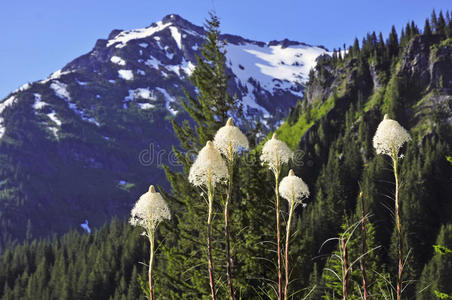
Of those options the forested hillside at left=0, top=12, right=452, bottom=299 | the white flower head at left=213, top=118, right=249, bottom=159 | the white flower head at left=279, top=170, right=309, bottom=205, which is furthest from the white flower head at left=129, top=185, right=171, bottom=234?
the forested hillside at left=0, top=12, right=452, bottom=299

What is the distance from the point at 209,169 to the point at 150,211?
901 mm

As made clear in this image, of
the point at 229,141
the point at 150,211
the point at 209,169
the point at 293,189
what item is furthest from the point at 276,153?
the point at 150,211

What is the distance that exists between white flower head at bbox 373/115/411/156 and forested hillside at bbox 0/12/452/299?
916 centimetres

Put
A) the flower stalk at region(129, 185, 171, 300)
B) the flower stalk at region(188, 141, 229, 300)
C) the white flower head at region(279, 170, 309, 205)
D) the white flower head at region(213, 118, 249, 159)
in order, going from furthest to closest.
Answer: the white flower head at region(279, 170, 309, 205) < the white flower head at region(213, 118, 249, 159) < the flower stalk at region(129, 185, 171, 300) < the flower stalk at region(188, 141, 229, 300)

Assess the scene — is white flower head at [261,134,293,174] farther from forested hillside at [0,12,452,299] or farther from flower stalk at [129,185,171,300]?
forested hillside at [0,12,452,299]

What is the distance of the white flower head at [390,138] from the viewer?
5.32 meters

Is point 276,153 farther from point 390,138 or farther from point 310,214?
point 310,214

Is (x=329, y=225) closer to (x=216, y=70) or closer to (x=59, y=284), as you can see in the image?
(x=59, y=284)

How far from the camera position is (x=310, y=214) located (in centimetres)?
12688

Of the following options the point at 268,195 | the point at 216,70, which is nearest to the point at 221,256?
the point at 268,195

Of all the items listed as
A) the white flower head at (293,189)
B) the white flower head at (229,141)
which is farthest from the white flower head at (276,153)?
the white flower head at (229,141)

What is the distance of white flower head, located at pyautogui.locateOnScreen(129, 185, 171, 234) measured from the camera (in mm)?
5086

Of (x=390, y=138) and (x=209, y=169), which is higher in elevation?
(x=390, y=138)

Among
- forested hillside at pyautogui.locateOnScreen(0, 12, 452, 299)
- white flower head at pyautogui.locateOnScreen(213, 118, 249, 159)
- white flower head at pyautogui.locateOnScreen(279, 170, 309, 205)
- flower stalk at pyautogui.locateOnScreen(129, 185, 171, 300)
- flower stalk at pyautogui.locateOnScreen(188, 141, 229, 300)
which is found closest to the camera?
flower stalk at pyautogui.locateOnScreen(188, 141, 229, 300)
